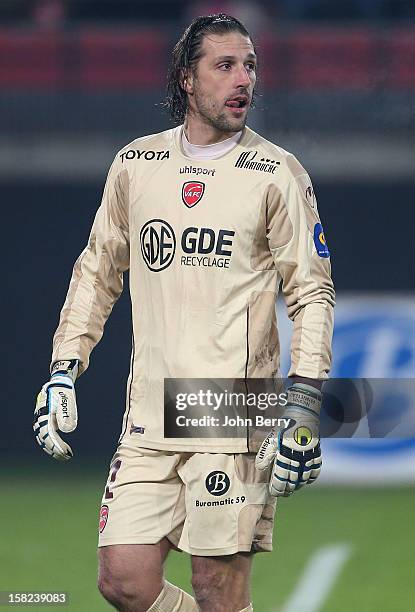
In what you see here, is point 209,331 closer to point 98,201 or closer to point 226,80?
point 226,80

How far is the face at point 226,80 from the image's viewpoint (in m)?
4.10

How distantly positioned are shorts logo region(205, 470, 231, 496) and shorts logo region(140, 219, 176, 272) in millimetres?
647

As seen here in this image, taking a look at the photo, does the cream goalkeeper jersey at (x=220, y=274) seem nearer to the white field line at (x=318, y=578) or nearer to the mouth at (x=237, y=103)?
the mouth at (x=237, y=103)

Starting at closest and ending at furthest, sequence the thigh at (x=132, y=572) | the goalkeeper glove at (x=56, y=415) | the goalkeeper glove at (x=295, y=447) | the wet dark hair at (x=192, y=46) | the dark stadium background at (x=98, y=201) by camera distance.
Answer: the goalkeeper glove at (x=295, y=447) → the thigh at (x=132, y=572) → the goalkeeper glove at (x=56, y=415) → the wet dark hair at (x=192, y=46) → the dark stadium background at (x=98, y=201)

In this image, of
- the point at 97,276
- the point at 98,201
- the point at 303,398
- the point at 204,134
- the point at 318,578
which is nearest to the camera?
the point at 303,398

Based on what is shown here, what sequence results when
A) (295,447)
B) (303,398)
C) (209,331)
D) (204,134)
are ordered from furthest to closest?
(204,134), (209,331), (303,398), (295,447)

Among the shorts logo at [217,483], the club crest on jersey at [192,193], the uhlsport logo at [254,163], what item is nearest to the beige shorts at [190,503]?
the shorts logo at [217,483]

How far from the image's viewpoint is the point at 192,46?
422 cm

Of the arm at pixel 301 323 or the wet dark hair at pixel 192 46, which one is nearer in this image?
the arm at pixel 301 323

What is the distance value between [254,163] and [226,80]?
27cm

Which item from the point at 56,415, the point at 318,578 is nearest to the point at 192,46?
the point at 56,415

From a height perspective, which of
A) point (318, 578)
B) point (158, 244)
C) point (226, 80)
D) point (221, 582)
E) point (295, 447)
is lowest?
point (318, 578)

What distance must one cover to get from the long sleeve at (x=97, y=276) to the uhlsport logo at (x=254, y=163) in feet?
1.24

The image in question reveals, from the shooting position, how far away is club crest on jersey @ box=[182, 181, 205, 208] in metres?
4.11
